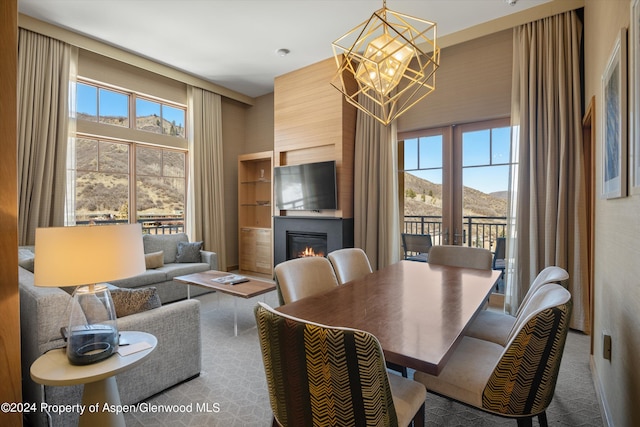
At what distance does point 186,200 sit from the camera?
17.8 feet

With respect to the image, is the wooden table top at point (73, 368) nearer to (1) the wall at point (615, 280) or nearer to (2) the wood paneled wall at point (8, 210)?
(2) the wood paneled wall at point (8, 210)

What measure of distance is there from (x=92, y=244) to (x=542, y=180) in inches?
154

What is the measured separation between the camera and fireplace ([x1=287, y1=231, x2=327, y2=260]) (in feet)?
15.5

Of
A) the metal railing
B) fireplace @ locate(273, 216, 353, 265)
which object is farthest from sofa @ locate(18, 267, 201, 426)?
the metal railing

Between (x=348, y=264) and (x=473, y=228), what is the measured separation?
230 centimetres

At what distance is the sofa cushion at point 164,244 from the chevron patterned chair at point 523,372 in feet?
13.6

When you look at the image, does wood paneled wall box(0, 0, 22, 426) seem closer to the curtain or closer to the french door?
the french door

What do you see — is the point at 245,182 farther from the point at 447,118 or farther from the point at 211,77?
the point at 447,118

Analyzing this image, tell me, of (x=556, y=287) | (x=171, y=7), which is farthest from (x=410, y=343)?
(x=171, y=7)

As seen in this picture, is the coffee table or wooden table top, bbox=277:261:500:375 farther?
the coffee table

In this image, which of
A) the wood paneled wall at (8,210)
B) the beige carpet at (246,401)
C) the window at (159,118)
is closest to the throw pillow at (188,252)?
the window at (159,118)

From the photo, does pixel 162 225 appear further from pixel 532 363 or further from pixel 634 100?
pixel 634 100

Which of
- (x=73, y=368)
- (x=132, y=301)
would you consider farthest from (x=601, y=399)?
(x=132, y=301)

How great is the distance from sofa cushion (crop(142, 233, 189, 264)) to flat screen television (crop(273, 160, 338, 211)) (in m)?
1.67
